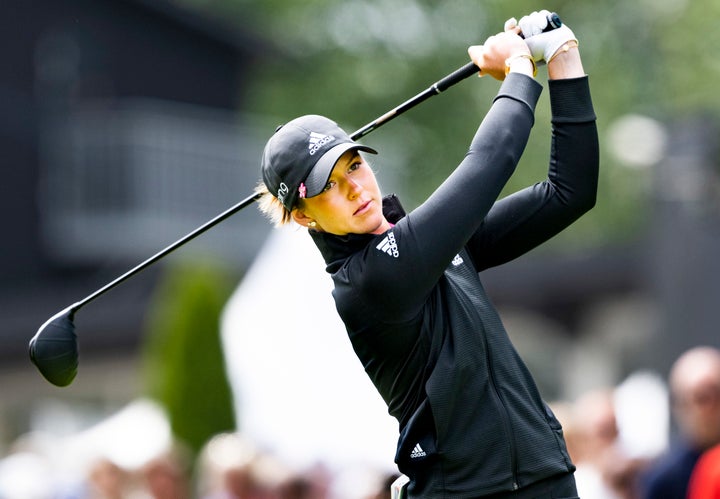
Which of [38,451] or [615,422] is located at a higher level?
[38,451]

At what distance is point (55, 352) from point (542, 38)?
1.69 meters

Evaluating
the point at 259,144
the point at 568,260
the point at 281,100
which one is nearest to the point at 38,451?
the point at 568,260

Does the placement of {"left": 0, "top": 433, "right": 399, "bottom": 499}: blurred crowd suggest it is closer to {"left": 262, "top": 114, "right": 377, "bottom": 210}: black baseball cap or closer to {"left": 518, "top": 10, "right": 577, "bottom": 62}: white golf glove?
{"left": 262, "top": 114, "right": 377, "bottom": 210}: black baseball cap

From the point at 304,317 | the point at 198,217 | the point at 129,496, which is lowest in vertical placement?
the point at 129,496

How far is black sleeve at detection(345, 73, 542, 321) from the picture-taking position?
11.9ft

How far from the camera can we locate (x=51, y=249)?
2086cm

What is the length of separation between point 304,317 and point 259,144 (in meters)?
13.4

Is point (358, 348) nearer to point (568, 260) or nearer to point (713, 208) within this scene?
point (713, 208)

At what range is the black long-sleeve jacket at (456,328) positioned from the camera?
3.64 metres

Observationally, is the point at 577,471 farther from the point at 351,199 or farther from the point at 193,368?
the point at 193,368

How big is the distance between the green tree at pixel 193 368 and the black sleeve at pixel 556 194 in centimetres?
921

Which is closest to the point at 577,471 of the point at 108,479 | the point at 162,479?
the point at 162,479

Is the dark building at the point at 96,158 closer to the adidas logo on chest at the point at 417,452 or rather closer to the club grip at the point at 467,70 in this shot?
the club grip at the point at 467,70

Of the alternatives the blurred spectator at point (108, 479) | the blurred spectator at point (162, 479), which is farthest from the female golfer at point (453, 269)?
the blurred spectator at point (108, 479)
